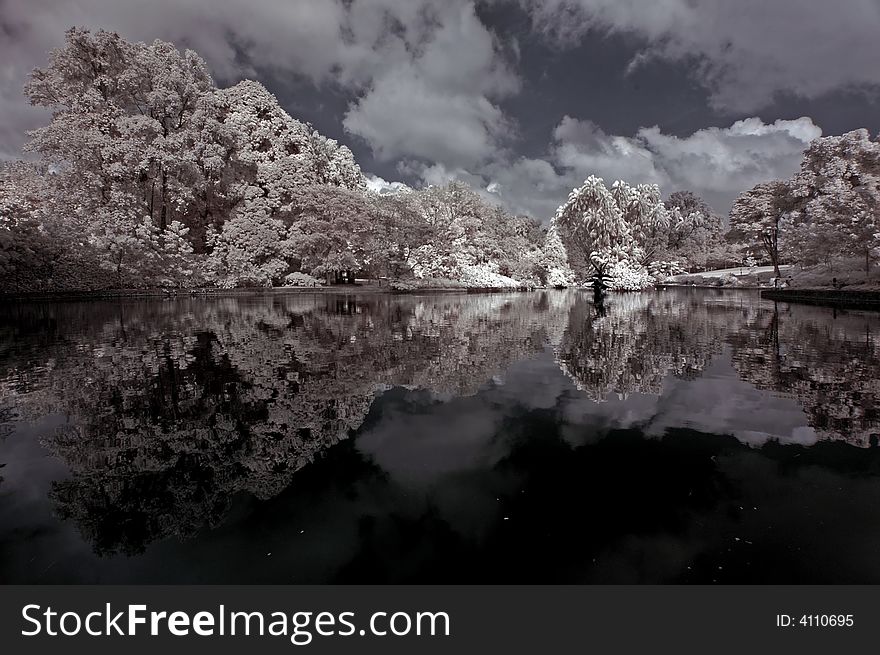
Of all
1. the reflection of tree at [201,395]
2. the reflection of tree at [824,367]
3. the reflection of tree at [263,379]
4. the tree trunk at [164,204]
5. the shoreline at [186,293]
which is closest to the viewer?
the reflection of tree at [201,395]

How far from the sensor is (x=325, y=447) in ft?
16.8

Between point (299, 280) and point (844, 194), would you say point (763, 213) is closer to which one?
point (844, 194)

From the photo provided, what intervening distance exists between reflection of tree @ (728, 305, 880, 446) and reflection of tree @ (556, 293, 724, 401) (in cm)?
92

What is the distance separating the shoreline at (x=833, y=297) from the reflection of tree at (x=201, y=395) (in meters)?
18.9

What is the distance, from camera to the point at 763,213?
43312 millimetres

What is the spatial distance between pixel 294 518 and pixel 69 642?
1.45 m

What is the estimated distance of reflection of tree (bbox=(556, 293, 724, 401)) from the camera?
817cm

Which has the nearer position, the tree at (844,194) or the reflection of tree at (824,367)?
the reflection of tree at (824,367)

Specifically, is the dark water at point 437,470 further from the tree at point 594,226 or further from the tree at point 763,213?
the tree at point 594,226

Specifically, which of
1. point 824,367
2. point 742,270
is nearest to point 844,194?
point 824,367

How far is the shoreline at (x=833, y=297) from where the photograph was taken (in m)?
22.4

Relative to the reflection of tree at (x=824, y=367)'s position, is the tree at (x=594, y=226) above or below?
above

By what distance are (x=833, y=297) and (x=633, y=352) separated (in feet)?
74.1

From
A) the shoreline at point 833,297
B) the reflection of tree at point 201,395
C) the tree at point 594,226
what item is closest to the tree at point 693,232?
the tree at point 594,226
